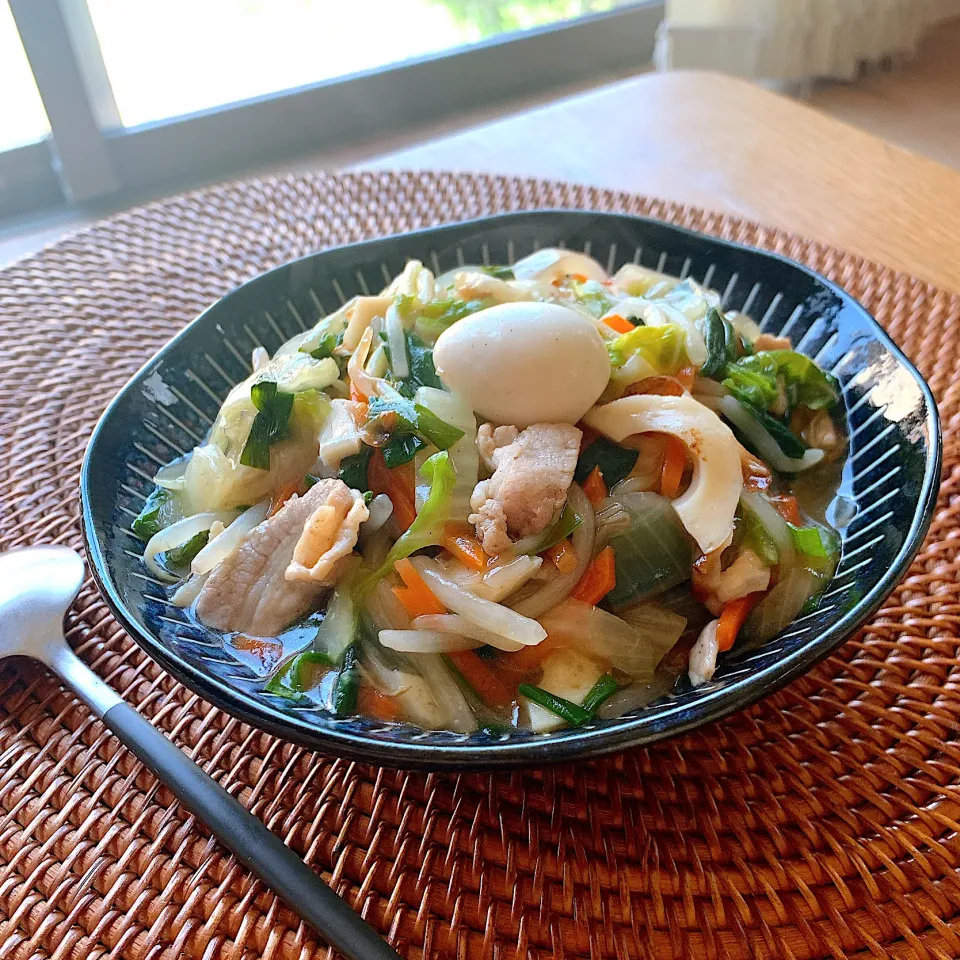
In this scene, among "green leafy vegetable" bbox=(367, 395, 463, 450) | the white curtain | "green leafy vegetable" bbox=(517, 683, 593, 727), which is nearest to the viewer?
"green leafy vegetable" bbox=(517, 683, 593, 727)

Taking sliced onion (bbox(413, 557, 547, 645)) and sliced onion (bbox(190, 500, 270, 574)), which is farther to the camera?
sliced onion (bbox(190, 500, 270, 574))

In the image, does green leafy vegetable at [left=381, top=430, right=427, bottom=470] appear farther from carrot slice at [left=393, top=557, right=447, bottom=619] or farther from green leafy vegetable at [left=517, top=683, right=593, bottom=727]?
green leafy vegetable at [left=517, top=683, right=593, bottom=727]

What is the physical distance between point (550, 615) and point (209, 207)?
2102mm

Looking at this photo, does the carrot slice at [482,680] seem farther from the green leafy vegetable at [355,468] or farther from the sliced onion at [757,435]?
the sliced onion at [757,435]

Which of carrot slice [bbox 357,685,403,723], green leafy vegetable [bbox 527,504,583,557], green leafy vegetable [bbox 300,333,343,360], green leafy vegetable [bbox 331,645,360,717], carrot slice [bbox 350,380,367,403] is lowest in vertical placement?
carrot slice [bbox 357,685,403,723]

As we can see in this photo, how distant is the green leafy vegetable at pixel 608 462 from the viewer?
60.8 inches

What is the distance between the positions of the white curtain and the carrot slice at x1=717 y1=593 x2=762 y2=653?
399cm

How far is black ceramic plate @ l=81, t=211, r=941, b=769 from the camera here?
117cm

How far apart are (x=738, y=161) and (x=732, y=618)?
220 cm

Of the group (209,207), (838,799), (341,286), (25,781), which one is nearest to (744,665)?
(838,799)

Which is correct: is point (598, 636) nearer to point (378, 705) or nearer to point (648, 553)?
point (648, 553)

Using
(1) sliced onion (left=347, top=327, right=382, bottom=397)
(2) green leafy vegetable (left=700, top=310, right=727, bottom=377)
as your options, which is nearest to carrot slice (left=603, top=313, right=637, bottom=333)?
(2) green leafy vegetable (left=700, top=310, right=727, bottom=377)

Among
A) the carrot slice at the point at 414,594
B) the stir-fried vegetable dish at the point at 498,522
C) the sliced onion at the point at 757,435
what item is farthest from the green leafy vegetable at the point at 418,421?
the sliced onion at the point at 757,435

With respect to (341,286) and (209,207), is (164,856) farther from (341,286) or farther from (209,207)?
(209,207)
